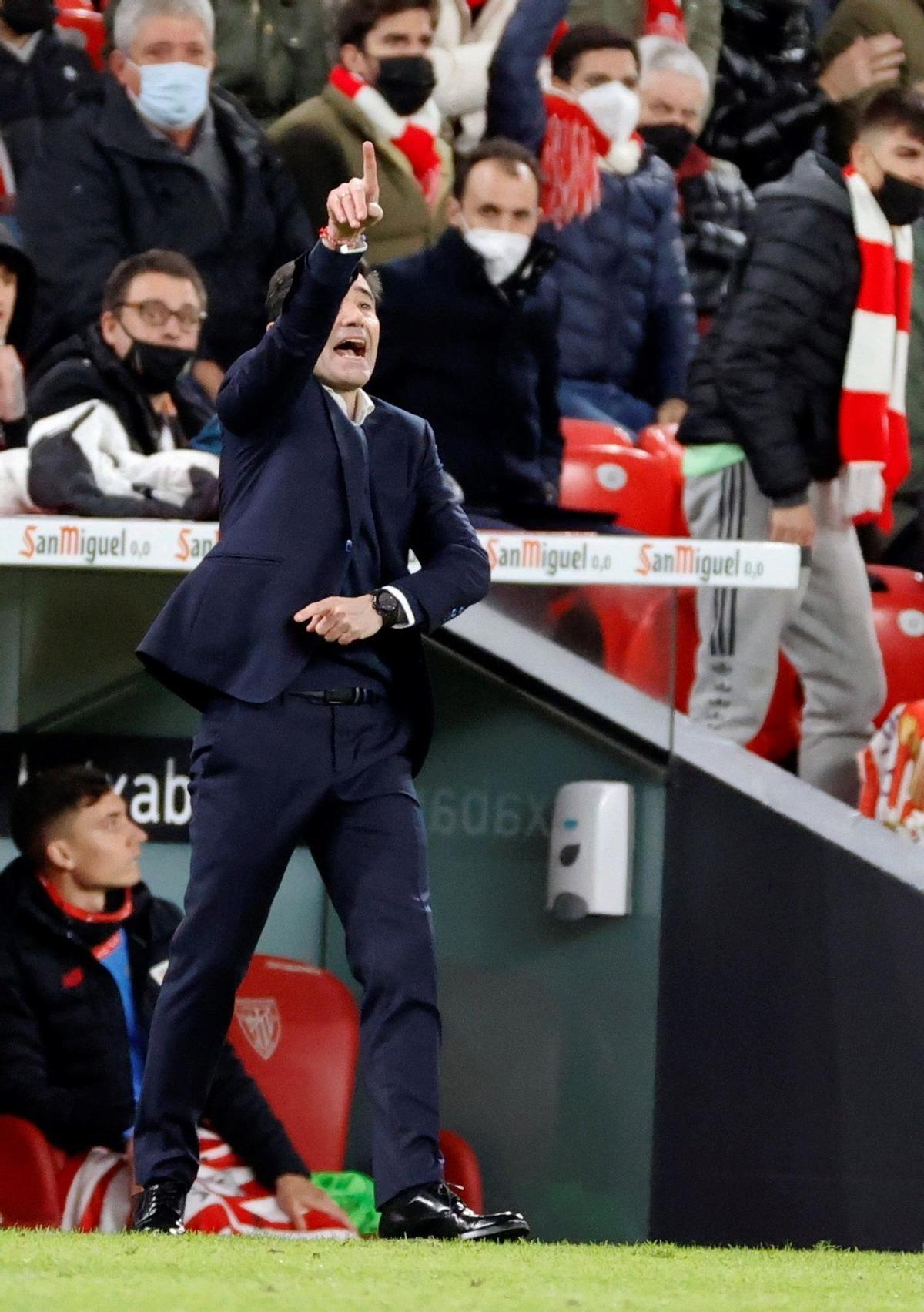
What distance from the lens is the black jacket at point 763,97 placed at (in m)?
8.50

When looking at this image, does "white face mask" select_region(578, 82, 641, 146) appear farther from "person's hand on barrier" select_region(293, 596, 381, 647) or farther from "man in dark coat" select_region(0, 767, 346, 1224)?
"person's hand on barrier" select_region(293, 596, 381, 647)

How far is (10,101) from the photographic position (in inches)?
269

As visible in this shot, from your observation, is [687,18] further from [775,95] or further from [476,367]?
[476,367]

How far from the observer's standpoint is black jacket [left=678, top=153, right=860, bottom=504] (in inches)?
268

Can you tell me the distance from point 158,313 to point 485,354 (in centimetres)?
105

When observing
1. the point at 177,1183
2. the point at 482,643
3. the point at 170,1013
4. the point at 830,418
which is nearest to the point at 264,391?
the point at 170,1013

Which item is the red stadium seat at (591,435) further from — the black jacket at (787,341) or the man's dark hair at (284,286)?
the man's dark hair at (284,286)

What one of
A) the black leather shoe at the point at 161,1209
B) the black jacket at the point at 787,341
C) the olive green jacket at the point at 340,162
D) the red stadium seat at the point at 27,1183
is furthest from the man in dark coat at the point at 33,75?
the black leather shoe at the point at 161,1209

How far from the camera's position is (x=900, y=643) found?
718 centimetres

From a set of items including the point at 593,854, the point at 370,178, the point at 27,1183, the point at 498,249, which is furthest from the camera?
the point at 498,249

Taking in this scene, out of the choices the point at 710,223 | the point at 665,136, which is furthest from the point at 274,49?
the point at 710,223

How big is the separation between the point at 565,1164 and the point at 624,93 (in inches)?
151

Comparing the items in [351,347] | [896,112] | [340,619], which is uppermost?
[896,112]

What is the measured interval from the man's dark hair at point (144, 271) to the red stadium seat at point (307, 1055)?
180 centimetres
